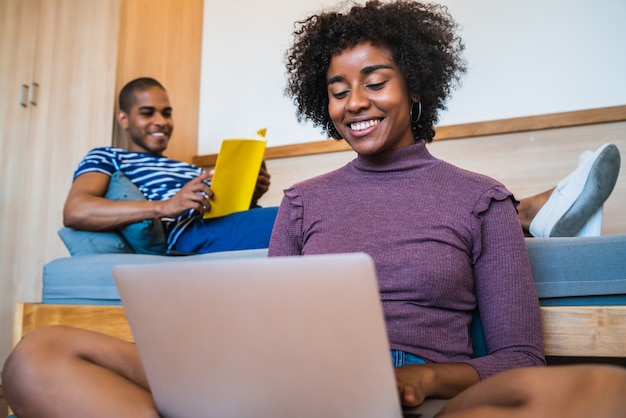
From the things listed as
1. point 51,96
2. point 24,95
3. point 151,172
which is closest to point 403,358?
point 151,172

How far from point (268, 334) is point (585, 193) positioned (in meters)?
0.98

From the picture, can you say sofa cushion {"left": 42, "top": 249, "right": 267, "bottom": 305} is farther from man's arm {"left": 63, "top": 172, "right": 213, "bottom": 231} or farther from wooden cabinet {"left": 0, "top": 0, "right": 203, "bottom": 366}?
wooden cabinet {"left": 0, "top": 0, "right": 203, "bottom": 366}

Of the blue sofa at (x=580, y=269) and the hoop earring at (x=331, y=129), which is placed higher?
the hoop earring at (x=331, y=129)

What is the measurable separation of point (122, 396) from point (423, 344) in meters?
0.42

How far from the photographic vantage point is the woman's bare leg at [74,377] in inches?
28.5

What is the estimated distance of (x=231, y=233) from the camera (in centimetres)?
172

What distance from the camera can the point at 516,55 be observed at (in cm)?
220

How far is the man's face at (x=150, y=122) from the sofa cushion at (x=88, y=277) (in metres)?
0.60

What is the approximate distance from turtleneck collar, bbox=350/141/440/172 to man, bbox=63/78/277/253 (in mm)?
647

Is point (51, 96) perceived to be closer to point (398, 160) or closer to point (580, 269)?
point (398, 160)

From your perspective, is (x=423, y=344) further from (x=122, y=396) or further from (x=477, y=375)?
(x=122, y=396)

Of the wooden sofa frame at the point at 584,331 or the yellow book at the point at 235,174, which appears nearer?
the wooden sofa frame at the point at 584,331

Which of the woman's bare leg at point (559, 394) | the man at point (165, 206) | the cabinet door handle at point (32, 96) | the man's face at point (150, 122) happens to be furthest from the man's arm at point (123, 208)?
the woman's bare leg at point (559, 394)

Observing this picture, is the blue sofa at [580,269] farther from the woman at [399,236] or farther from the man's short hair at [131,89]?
the man's short hair at [131,89]
